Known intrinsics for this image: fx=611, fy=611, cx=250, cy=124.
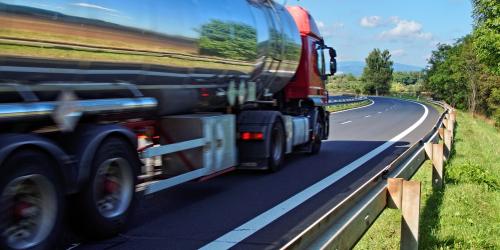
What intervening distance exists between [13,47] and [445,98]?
94.9m

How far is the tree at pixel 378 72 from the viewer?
140 metres

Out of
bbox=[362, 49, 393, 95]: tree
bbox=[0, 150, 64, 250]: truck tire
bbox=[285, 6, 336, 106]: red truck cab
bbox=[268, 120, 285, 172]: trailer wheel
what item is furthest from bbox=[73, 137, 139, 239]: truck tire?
bbox=[362, 49, 393, 95]: tree

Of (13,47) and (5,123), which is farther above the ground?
(13,47)

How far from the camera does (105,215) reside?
6.33m

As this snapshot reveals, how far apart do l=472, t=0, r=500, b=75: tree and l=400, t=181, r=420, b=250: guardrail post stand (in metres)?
29.7

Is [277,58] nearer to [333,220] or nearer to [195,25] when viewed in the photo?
[195,25]

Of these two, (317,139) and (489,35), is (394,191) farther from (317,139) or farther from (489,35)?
(489,35)

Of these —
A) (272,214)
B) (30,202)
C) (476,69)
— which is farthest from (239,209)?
(476,69)

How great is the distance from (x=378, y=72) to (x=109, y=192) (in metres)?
142

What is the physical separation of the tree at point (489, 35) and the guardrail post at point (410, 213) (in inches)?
1168

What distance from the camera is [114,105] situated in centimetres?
654

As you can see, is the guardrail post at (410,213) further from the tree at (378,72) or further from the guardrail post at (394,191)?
the tree at (378,72)

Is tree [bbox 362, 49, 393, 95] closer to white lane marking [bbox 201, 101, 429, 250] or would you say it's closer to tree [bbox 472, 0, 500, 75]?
tree [bbox 472, 0, 500, 75]

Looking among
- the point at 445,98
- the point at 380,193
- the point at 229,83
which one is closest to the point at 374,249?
the point at 380,193
